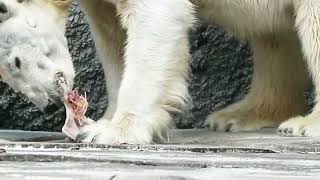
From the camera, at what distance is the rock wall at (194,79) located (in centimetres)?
471

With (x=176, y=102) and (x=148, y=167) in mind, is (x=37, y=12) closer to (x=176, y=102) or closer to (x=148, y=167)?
(x=176, y=102)

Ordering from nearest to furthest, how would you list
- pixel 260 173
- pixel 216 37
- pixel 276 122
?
pixel 260 173, pixel 276 122, pixel 216 37

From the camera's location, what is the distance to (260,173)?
1.85 metres

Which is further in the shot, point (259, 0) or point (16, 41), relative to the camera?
point (259, 0)

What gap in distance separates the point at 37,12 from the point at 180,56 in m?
0.50

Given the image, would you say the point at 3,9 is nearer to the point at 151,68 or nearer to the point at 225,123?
the point at 151,68

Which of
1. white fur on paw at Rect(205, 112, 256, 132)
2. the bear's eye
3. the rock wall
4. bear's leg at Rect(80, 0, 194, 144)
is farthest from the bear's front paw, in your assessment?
the rock wall

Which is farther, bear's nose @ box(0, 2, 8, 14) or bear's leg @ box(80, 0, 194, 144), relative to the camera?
bear's nose @ box(0, 2, 8, 14)

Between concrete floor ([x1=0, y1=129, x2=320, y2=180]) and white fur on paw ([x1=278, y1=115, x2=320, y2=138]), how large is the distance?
0.23 m

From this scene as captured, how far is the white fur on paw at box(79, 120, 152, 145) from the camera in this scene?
8.85 feet

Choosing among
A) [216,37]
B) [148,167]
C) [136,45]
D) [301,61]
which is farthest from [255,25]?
[148,167]

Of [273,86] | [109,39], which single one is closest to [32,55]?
[109,39]

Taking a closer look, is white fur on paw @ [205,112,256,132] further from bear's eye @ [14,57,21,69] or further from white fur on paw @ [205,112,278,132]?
bear's eye @ [14,57,21,69]

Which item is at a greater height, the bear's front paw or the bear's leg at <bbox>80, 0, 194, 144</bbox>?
the bear's leg at <bbox>80, 0, 194, 144</bbox>
